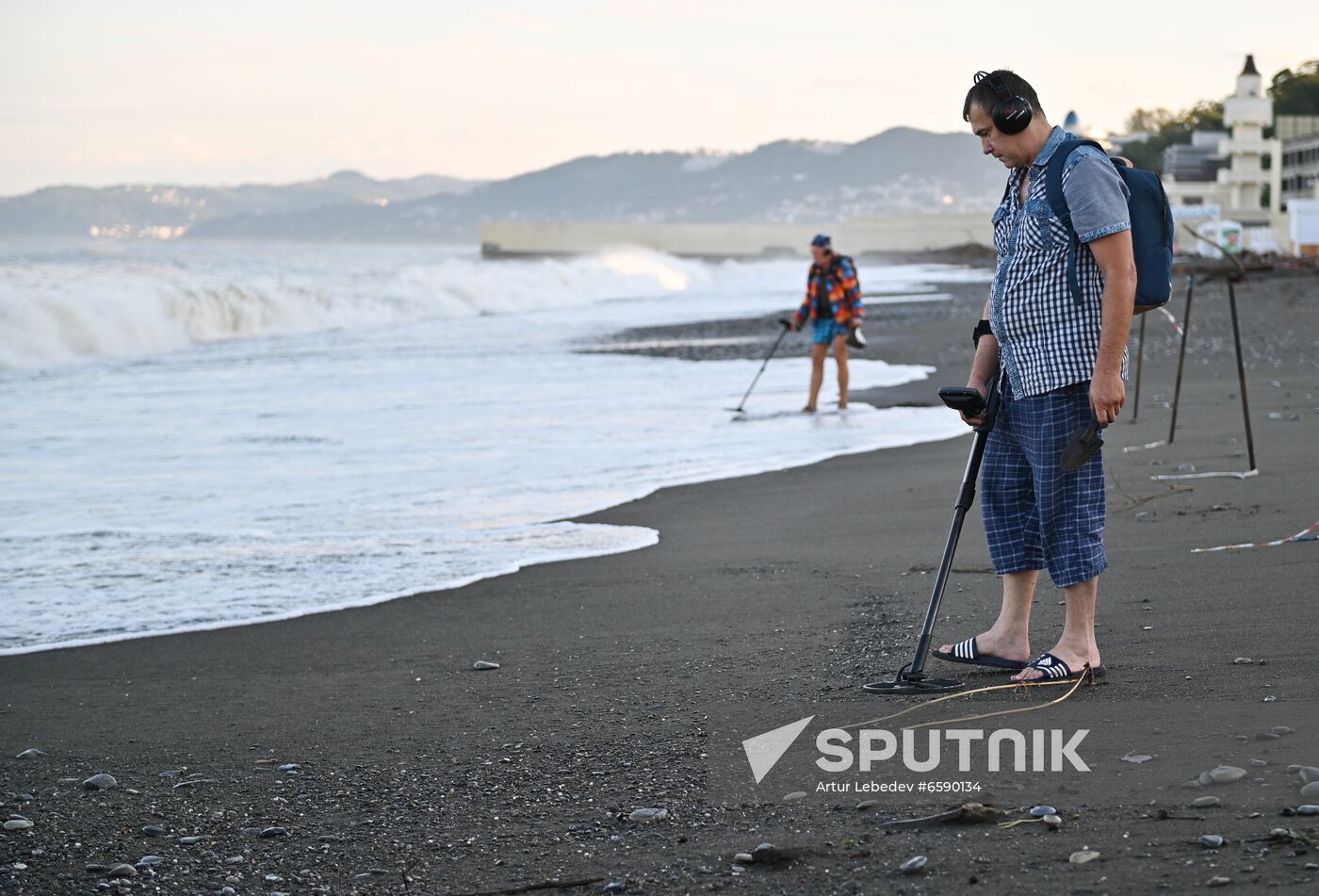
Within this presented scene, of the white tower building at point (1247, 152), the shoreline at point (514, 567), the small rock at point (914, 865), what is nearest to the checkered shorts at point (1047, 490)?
the small rock at point (914, 865)

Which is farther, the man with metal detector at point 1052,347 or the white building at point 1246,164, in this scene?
the white building at point 1246,164

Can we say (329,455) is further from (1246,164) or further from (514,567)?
(1246,164)

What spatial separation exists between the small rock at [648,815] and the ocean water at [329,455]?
287 centimetres

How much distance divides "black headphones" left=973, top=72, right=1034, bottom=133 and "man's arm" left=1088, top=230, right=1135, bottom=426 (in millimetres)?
377

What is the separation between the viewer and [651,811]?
3.29 m

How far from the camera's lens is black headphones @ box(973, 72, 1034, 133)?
152 inches

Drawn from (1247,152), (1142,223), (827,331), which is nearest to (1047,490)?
(1142,223)

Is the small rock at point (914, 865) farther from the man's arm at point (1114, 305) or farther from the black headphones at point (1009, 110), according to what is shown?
the black headphones at point (1009, 110)

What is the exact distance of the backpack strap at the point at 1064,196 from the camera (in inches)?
151

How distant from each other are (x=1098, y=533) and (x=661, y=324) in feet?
78.9

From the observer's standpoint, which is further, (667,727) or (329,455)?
(329,455)

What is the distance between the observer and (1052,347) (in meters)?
3.95

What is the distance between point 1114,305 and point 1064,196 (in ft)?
1.04

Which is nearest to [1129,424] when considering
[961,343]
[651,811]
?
[651,811]
